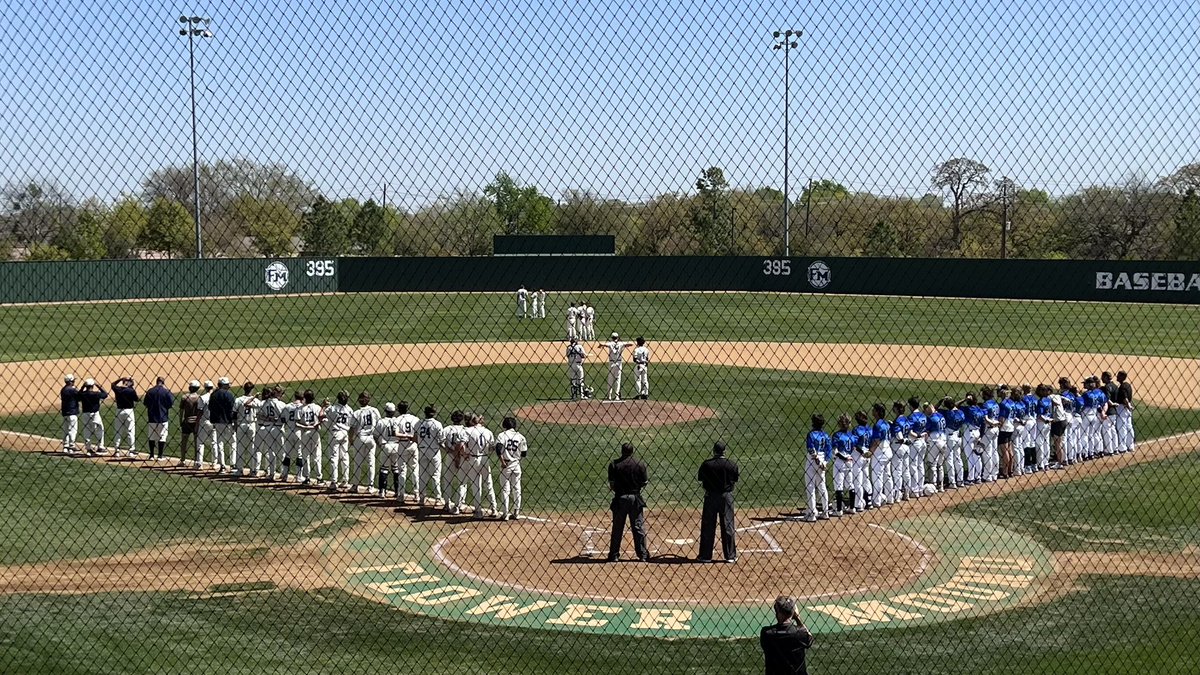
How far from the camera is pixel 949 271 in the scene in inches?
1489

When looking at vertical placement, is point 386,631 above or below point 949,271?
below

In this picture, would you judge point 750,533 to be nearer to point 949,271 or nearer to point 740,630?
point 740,630

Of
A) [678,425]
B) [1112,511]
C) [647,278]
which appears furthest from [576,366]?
[1112,511]

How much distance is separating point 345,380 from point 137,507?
14.6 metres

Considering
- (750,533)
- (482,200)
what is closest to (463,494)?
(750,533)

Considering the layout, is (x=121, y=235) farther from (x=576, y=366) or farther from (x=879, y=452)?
(x=879, y=452)

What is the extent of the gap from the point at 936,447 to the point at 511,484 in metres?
6.41

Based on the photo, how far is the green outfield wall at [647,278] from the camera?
136 ft

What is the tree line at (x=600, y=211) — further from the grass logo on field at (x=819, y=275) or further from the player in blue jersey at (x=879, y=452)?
the grass logo on field at (x=819, y=275)

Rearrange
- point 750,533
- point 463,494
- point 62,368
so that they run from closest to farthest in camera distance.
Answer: point 750,533
point 463,494
point 62,368

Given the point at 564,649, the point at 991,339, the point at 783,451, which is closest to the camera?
the point at 564,649

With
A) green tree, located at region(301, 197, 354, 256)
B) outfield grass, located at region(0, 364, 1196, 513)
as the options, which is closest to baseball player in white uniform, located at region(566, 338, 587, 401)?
outfield grass, located at region(0, 364, 1196, 513)

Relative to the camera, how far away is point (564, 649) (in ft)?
41.8

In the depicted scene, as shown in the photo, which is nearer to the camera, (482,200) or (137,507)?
(482,200)
